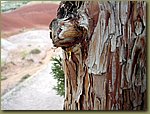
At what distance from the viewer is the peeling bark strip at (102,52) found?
2016mm

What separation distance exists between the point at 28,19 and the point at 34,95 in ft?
1.58

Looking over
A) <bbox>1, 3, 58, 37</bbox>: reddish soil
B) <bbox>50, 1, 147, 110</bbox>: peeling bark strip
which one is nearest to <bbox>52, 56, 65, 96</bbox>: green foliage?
<bbox>50, 1, 147, 110</bbox>: peeling bark strip

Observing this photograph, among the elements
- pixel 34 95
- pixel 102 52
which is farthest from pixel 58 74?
pixel 102 52

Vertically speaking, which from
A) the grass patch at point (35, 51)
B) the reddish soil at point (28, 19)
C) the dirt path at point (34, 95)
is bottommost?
the dirt path at point (34, 95)

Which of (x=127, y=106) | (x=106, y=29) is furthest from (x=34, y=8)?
(x=127, y=106)

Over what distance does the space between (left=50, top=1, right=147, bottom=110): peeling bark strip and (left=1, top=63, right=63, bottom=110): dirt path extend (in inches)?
4.3

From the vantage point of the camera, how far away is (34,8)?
204 centimetres

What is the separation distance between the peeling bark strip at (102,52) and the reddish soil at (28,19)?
5 cm

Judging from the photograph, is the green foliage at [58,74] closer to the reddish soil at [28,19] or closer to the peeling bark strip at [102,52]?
the peeling bark strip at [102,52]

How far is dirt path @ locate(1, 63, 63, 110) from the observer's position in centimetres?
201

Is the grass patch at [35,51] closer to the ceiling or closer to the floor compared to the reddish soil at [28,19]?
closer to the floor

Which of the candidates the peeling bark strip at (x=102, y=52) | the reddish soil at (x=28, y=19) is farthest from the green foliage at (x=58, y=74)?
the reddish soil at (x=28, y=19)

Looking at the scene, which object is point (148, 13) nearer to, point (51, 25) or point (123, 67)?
point (123, 67)

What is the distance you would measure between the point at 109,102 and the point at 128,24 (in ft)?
1.68
